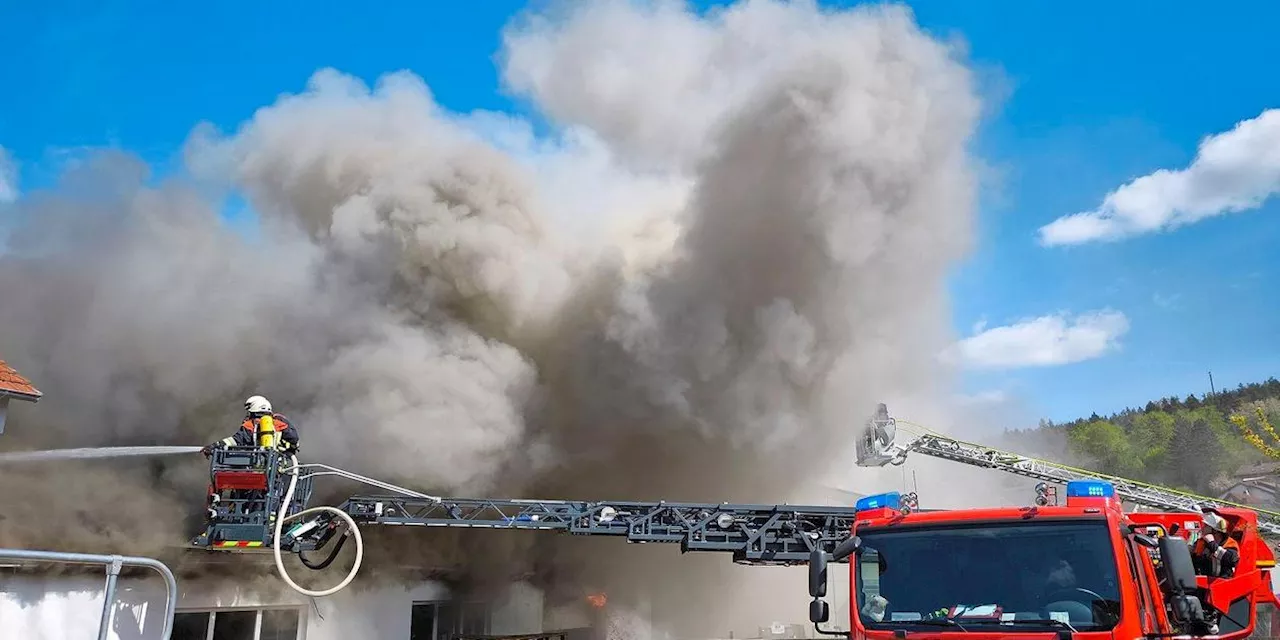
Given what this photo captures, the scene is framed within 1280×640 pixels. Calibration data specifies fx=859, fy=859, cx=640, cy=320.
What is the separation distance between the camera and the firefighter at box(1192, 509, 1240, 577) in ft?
19.6

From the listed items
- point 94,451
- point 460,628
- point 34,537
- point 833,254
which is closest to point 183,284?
point 94,451

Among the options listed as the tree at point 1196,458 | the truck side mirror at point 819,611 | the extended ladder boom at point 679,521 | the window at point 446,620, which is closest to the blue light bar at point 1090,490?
the truck side mirror at point 819,611

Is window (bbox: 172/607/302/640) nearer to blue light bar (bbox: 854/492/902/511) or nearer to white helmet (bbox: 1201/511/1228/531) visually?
blue light bar (bbox: 854/492/902/511)

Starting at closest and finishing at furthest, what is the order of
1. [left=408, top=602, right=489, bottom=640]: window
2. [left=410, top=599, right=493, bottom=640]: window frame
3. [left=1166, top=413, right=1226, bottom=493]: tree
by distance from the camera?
1. [left=408, top=602, right=489, bottom=640]: window
2. [left=410, top=599, right=493, bottom=640]: window frame
3. [left=1166, top=413, right=1226, bottom=493]: tree

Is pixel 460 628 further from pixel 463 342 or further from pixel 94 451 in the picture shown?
pixel 94 451

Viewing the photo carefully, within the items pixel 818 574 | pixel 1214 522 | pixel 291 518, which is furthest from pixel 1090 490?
pixel 291 518

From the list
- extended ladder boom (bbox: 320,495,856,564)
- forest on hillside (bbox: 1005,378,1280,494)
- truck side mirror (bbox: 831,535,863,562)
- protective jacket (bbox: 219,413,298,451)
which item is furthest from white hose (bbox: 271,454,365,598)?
forest on hillside (bbox: 1005,378,1280,494)

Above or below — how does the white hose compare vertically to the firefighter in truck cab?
below

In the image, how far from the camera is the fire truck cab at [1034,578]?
4.89m

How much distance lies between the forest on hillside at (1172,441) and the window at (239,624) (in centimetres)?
5892

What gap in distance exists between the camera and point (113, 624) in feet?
28.7

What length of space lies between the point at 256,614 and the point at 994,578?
8956 millimetres

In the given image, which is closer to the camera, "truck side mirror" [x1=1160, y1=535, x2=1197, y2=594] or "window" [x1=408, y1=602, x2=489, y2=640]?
"truck side mirror" [x1=1160, y1=535, x2=1197, y2=594]

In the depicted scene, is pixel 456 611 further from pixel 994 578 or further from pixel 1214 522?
pixel 1214 522
